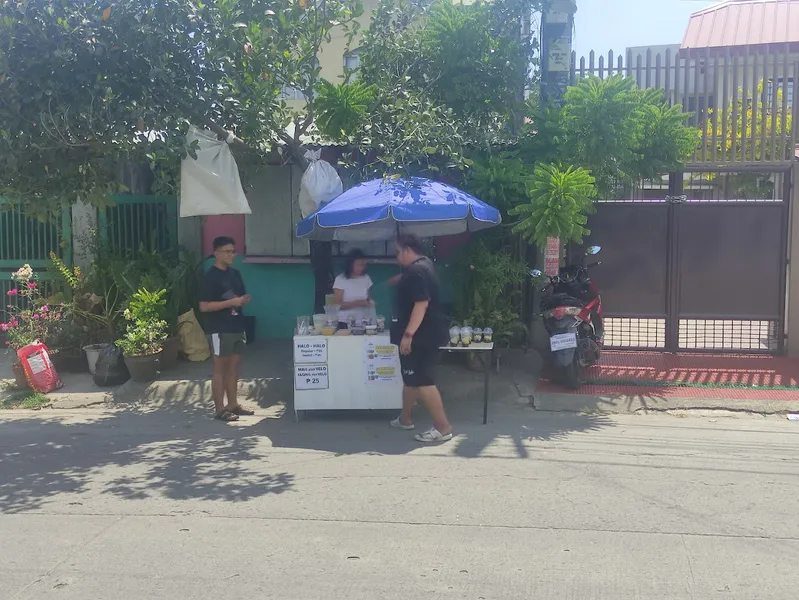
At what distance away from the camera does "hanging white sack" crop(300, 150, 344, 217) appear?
8117mm

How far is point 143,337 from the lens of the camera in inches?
330

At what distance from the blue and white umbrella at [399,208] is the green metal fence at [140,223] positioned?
3.24 m

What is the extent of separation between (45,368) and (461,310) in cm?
472

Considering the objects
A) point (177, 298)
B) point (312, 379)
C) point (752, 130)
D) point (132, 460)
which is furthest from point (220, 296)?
point (752, 130)

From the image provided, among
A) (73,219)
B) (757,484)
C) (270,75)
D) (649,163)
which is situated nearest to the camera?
(757,484)

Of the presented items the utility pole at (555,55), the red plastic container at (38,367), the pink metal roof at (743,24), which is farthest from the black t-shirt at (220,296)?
the pink metal roof at (743,24)

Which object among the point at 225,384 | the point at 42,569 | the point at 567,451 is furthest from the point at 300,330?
the point at 42,569

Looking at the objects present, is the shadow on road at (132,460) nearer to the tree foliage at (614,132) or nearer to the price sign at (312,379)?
the price sign at (312,379)

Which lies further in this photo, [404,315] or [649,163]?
[649,163]

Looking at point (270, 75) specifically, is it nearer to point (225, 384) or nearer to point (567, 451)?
point (225, 384)

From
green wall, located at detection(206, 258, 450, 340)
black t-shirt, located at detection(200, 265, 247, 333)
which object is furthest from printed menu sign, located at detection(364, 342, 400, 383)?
green wall, located at detection(206, 258, 450, 340)

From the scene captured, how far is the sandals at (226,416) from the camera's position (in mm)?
7508

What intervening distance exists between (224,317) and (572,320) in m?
3.56

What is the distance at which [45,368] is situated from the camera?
859 centimetres
